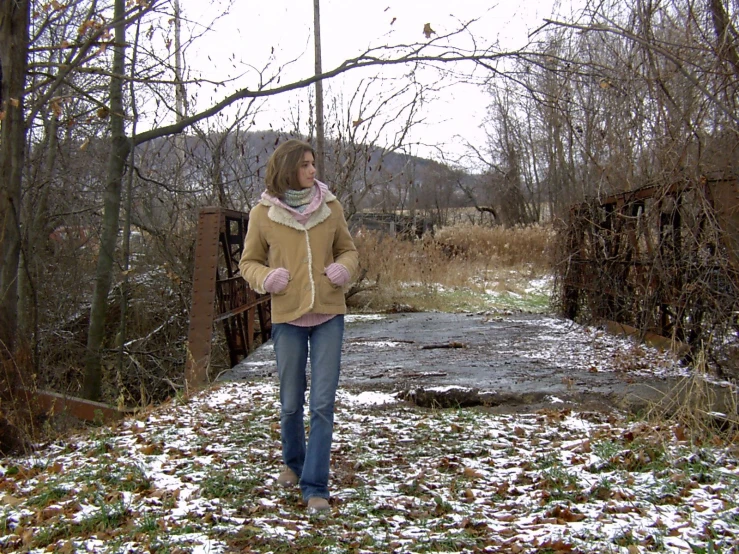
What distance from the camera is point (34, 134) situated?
13.0m

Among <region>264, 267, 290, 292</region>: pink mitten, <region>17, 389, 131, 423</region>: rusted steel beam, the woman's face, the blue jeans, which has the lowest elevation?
<region>17, 389, 131, 423</region>: rusted steel beam

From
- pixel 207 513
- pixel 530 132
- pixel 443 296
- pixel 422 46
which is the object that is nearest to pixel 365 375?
pixel 422 46

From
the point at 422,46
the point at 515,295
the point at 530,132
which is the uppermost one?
the point at 530,132

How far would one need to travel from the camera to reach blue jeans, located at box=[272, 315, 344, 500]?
3615 millimetres

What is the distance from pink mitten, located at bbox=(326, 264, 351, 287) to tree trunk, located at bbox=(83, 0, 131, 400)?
7762 mm

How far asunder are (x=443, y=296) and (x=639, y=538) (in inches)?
513

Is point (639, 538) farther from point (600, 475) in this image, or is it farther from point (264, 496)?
point (264, 496)

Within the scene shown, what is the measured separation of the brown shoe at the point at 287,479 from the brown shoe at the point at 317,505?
1.13ft

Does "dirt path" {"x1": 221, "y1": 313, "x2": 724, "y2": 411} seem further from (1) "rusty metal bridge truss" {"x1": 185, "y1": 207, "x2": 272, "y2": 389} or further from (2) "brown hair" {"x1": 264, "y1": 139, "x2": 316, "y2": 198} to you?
(2) "brown hair" {"x1": 264, "y1": 139, "x2": 316, "y2": 198}

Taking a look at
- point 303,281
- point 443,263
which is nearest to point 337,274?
point 303,281

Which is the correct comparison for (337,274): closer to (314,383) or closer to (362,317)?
(314,383)

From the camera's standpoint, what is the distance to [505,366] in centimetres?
761

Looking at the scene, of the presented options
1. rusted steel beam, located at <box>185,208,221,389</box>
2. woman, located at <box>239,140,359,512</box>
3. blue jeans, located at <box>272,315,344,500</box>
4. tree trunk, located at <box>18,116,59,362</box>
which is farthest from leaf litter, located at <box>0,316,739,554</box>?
tree trunk, located at <box>18,116,59,362</box>

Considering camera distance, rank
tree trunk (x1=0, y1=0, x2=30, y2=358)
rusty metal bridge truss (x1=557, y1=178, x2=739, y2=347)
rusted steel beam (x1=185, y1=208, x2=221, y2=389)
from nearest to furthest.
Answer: tree trunk (x1=0, y1=0, x2=30, y2=358), rusty metal bridge truss (x1=557, y1=178, x2=739, y2=347), rusted steel beam (x1=185, y1=208, x2=221, y2=389)
